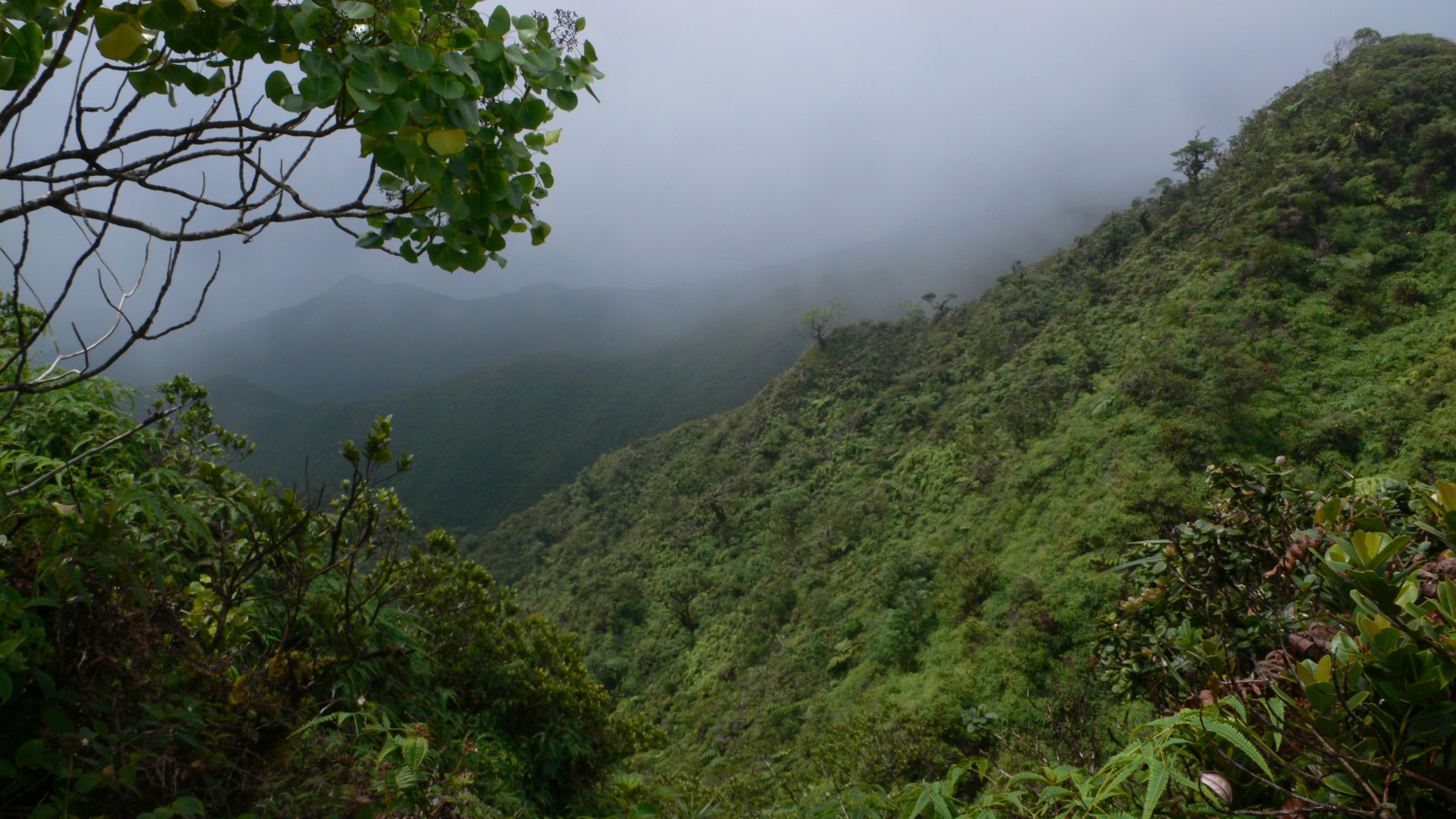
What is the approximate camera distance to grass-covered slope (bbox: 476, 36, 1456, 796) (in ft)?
31.4

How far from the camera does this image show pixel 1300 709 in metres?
1.03

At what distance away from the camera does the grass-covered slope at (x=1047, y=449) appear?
9.56 meters

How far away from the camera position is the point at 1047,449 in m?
14.5

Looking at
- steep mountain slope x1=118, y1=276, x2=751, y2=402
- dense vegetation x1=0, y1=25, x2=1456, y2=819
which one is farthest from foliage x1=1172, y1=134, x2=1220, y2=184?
steep mountain slope x1=118, y1=276, x2=751, y2=402

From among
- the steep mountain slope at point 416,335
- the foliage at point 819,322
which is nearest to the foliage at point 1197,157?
the foliage at point 819,322

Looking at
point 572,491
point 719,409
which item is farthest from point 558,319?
point 572,491

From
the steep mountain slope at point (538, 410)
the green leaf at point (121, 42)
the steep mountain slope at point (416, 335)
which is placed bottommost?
the steep mountain slope at point (538, 410)

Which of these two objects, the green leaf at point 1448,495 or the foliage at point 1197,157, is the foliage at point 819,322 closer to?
the foliage at point 1197,157

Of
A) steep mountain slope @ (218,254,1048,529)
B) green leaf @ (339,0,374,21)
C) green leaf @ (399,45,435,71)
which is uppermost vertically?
green leaf @ (339,0,374,21)

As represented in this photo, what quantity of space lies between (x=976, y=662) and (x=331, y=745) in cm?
975

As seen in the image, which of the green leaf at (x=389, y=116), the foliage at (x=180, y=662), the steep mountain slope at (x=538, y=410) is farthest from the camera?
the steep mountain slope at (x=538, y=410)

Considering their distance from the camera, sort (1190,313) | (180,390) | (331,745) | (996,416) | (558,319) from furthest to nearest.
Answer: (558,319) → (996,416) → (1190,313) → (180,390) → (331,745)

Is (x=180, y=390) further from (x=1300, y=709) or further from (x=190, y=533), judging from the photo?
(x=1300, y=709)

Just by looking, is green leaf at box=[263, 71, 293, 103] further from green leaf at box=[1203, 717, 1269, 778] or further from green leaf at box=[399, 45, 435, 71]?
green leaf at box=[1203, 717, 1269, 778]
